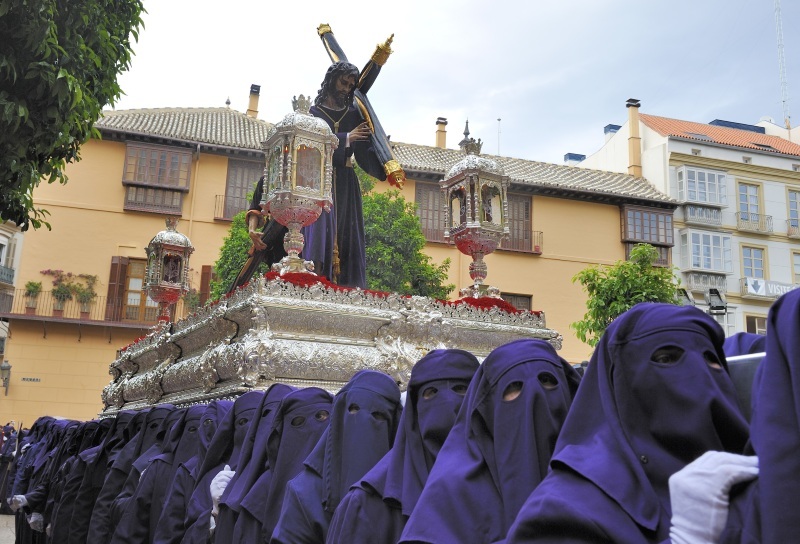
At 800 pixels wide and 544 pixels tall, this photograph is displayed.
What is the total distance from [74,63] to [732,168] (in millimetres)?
27000

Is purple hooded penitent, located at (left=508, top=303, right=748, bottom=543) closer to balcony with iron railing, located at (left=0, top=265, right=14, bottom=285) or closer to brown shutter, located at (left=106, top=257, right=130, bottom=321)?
brown shutter, located at (left=106, top=257, right=130, bottom=321)

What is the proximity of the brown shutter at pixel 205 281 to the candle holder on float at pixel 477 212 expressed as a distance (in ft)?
59.7

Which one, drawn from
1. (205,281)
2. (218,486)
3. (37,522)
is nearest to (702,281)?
(205,281)

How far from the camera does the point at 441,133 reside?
29984 millimetres

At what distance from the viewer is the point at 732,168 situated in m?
29.2

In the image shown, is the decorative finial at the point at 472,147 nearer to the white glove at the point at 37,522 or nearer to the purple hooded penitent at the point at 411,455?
the purple hooded penitent at the point at 411,455

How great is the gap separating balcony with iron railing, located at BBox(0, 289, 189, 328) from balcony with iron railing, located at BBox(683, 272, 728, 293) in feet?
56.5

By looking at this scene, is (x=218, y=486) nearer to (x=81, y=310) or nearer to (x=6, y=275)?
(x=81, y=310)

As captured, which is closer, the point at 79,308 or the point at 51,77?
the point at 51,77

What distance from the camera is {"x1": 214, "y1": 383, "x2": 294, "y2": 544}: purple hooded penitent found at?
13.2 ft

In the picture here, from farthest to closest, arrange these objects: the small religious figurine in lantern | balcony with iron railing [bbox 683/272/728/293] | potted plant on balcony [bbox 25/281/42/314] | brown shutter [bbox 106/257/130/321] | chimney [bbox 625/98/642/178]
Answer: chimney [bbox 625/98/642/178] → balcony with iron railing [bbox 683/272/728/293] → brown shutter [bbox 106/257/130/321] → potted plant on balcony [bbox 25/281/42/314] → the small religious figurine in lantern

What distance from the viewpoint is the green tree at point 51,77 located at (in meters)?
6.36

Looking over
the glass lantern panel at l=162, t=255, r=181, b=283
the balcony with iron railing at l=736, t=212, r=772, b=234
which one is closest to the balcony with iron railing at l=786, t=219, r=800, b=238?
the balcony with iron railing at l=736, t=212, r=772, b=234

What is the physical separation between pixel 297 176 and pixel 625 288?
12.3 meters
